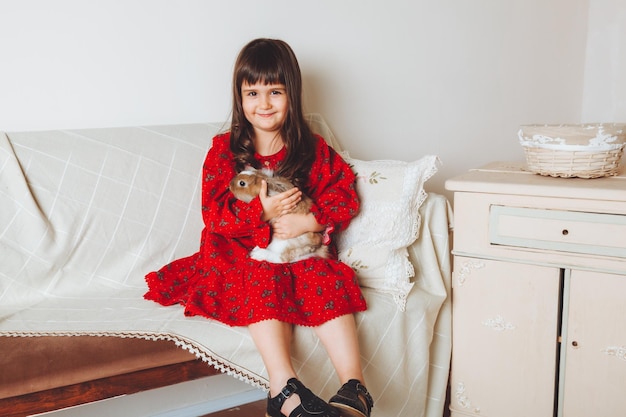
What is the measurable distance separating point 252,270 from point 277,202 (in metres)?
0.19

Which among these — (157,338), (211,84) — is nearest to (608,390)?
(157,338)

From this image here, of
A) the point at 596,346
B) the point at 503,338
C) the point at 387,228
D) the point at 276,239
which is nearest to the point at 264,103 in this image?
the point at 276,239

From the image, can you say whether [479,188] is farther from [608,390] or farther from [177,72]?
[177,72]

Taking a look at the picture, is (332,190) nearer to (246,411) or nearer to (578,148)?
(578,148)

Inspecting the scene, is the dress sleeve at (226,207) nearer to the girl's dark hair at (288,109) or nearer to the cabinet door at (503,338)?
the girl's dark hair at (288,109)

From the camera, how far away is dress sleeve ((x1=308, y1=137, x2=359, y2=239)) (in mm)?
1603

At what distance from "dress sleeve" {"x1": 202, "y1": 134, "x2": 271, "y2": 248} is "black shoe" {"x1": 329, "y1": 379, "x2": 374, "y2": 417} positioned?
1.40 feet

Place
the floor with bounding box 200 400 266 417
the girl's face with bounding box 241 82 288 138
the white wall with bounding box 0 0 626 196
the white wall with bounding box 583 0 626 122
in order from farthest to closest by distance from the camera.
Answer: the white wall with bounding box 583 0 626 122 → the floor with bounding box 200 400 266 417 → the white wall with bounding box 0 0 626 196 → the girl's face with bounding box 241 82 288 138

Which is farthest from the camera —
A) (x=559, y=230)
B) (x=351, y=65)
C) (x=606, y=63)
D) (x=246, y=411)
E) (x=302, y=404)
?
(x=606, y=63)

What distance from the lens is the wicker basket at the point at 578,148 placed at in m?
1.49

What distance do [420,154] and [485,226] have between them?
2.89ft

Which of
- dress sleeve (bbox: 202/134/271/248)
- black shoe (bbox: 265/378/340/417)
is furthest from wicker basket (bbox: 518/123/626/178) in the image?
black shoe (bbox: 265/378/340/417)

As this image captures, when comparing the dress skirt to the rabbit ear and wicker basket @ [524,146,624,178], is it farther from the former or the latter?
wicker basket @ [524,146,624,178]

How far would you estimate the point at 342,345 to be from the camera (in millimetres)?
1363
